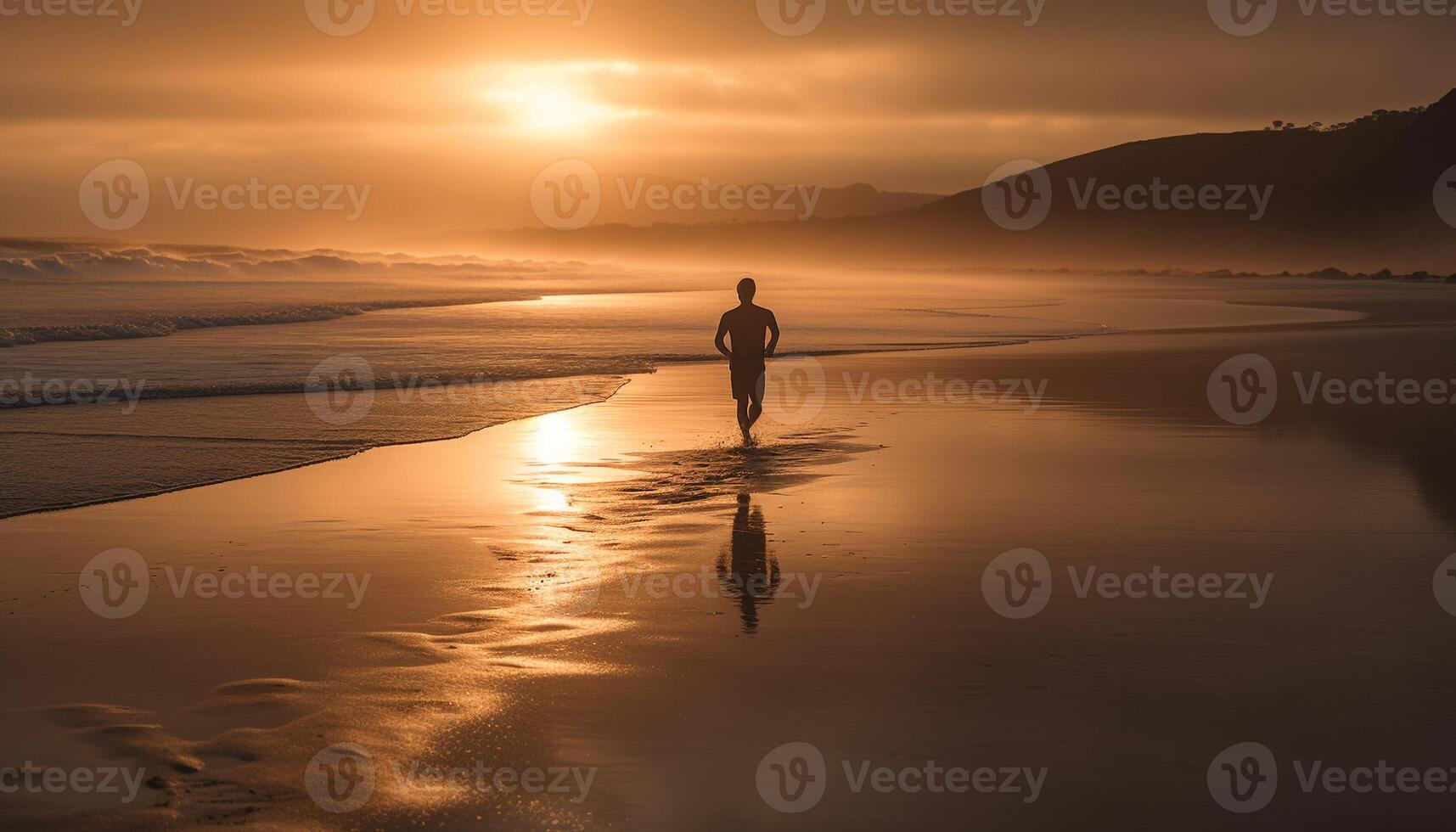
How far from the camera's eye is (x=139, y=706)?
5.63 metres

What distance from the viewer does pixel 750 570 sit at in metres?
8.23

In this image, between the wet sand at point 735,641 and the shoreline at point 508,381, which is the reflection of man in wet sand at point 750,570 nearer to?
the wet sand at point 735,641

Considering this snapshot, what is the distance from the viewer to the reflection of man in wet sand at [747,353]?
14.3 m

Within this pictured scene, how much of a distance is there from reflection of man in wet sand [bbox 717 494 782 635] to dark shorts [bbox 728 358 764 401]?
4374mm

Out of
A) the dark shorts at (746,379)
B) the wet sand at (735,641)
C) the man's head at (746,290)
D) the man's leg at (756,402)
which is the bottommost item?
the wet sand at (735,641)

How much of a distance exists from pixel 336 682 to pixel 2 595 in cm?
289

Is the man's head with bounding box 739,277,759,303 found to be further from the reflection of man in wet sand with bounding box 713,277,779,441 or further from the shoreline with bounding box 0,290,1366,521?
the shoreline with bounding box 0,290,1366,521

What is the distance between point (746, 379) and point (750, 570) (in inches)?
247

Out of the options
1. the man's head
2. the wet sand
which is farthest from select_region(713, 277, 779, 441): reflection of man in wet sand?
the wet sand

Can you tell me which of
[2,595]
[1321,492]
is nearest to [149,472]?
[2,595]

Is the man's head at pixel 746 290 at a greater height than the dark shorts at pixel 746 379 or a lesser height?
greater

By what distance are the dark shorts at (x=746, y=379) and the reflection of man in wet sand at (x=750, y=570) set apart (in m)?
4.37

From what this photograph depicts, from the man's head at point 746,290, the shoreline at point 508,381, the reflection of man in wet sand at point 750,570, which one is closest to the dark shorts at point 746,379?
the man's head at point 746,290

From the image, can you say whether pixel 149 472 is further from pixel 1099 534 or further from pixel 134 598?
pixel 1099 534
